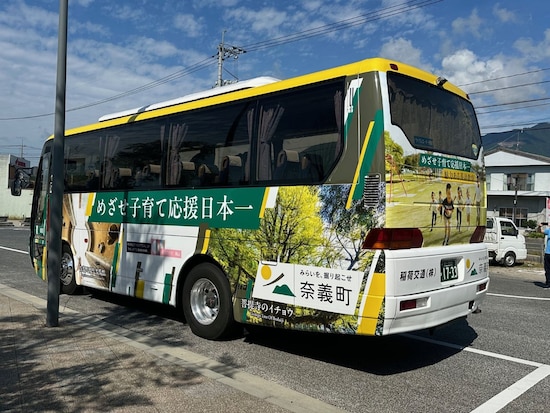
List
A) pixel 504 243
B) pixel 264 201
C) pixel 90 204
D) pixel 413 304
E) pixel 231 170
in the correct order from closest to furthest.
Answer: pixel 413 304, pixel 264 201, pixel 231 170, pixel 90 204, pixel 504 243

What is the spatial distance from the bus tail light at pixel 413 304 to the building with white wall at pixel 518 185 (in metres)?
47.7

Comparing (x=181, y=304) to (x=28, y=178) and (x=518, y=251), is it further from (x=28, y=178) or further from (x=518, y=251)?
(x=518, y=251)

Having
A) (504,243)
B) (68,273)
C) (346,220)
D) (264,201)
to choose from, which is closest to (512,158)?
(504,243)

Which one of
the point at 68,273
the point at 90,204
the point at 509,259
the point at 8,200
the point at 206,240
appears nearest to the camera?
the point at 206,240

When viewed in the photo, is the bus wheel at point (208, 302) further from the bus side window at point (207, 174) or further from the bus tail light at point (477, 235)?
the bus tail light at point (477, 235)

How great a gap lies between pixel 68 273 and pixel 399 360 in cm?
637

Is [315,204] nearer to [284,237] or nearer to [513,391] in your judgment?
[284,237]

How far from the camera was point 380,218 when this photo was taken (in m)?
4.56

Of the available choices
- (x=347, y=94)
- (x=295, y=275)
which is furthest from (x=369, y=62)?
(x=295, y=275)

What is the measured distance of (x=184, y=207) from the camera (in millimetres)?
6559

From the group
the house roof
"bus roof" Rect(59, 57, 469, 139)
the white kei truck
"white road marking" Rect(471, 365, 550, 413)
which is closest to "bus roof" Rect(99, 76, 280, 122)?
"bus roof" Rect(59, 57, 469, 139)

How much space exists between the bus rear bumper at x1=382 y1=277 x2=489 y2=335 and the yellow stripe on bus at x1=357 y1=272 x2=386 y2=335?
80mm

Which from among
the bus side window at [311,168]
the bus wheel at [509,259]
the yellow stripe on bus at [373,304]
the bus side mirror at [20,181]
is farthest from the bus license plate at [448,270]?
the bus wheel at [509,259]

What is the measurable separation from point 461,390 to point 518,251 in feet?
50.8
